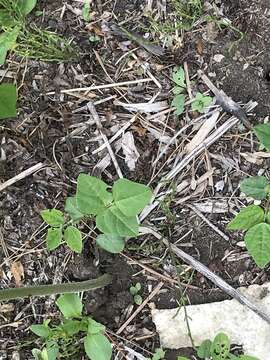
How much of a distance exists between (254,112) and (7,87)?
73 centimetres

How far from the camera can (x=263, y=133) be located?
5.51ft

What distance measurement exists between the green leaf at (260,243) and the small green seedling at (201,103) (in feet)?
1.43

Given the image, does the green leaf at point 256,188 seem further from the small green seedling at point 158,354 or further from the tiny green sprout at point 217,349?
the small green seedling at point 158,354

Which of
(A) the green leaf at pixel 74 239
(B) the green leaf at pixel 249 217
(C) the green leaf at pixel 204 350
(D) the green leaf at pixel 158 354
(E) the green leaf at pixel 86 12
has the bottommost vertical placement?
(D) the green leaf at pixel 158 354

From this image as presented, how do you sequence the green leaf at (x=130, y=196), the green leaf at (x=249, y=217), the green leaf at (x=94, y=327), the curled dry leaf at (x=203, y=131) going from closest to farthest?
the green leaf at (x=130, y=196) → the green leaf at (x=249, y=217) → the green leaf at (x=94, y=327) → the curled dry leaf at (x=203, y=131)

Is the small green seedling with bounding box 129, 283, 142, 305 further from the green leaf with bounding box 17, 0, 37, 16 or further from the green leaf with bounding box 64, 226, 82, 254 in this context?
the green leaf with bounding box 17, 0, 37, 16

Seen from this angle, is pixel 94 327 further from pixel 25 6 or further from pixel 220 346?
pixel 25 6

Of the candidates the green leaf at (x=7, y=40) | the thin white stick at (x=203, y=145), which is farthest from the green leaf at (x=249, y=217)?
the green leaf at (x=7, y=40)

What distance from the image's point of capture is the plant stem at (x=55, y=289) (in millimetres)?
1632

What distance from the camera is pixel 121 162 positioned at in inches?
78.0

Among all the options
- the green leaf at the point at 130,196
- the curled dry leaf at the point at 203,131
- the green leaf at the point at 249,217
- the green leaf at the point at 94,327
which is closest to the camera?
the green leaf at the point at 130,196

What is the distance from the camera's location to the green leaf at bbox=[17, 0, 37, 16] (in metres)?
1.93

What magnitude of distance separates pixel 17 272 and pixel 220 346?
646 mm

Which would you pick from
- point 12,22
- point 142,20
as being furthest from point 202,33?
point 12,22
